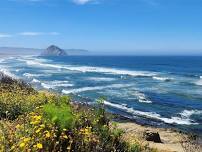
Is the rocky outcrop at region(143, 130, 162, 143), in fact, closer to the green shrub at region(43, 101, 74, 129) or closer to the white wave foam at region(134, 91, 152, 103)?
the green shrub at region(43, 101, 74, 129)

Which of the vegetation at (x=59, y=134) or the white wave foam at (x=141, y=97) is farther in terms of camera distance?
the white wave foam at (x=141, y=97)

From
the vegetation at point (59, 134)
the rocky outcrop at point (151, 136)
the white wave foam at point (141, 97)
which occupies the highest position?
the vegetation at point (59, 134)

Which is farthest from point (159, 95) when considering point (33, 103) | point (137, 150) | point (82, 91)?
point (137, 150)

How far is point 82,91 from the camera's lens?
179ft

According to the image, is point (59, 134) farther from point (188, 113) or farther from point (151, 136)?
point (188, 113)

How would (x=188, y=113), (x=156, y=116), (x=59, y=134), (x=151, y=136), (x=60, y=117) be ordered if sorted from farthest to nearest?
(x=188, y=113), (x=156, y=116), (x=151, y=136), (x=60, y=117), (x=59, y=134)

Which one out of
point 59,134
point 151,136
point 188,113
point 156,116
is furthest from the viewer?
point 188,113

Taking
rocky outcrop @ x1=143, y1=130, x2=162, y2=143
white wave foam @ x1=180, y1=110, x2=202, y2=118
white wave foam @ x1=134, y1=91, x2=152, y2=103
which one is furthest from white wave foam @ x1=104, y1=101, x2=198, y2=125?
rocky outcrop @ x1=143, y1=130, x2=162, y2=143

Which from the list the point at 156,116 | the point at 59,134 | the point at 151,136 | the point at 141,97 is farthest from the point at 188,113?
the point at 59,134

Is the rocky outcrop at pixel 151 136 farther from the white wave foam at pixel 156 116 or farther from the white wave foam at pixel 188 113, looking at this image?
the white wave foam at pixel 188 113

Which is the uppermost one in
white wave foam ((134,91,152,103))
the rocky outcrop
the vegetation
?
the vegetation

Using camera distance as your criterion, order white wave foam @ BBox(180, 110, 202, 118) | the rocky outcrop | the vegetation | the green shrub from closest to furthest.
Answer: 1. the vegetation
2. the green shrub
3. the rocky outcrop
4. white wave foam @ BBox(180, 110, 202, 118)

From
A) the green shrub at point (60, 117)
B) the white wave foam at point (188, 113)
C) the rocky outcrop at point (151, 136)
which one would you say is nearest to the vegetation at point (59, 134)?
the green shrub at point (60, 117)

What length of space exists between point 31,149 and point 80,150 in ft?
4.42
